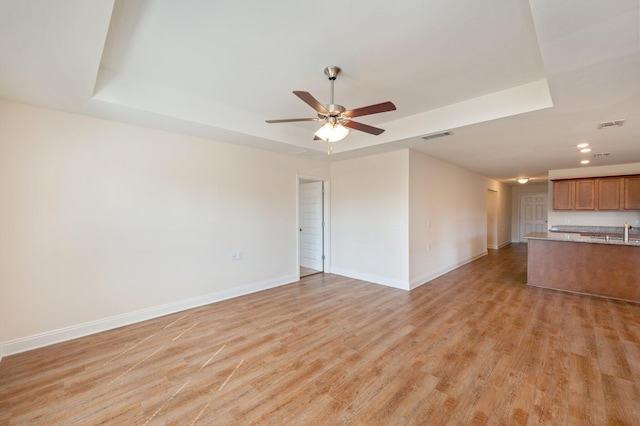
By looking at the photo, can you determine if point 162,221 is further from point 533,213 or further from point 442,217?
point 533,213

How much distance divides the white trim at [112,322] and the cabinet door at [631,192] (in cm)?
812

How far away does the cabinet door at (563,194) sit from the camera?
6.52m

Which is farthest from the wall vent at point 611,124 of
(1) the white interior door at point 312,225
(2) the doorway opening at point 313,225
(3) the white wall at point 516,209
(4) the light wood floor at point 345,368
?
(3) the white wall at point 516,209

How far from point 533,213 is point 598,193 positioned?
4.47 m

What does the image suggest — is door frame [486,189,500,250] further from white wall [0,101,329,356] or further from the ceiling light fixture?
the ceiling light fixture

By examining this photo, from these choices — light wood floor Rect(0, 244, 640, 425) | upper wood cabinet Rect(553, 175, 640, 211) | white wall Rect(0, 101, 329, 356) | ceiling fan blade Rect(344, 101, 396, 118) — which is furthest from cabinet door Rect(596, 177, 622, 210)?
white wall Rect(0, 101, 329, 356)

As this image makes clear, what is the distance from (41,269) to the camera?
2770 mm

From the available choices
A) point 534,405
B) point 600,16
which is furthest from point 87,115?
point 534,405

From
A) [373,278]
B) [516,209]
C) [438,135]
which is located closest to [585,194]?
[516,209]

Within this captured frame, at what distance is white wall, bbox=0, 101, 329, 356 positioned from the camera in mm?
2668

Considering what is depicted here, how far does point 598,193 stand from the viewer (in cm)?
613

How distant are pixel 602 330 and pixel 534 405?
2127 mm

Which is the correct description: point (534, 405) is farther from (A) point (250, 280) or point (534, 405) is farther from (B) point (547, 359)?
(A) point (250, 280)

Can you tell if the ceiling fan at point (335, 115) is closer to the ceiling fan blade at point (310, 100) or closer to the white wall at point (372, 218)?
the ceiling fan blade at point (310, 100)
